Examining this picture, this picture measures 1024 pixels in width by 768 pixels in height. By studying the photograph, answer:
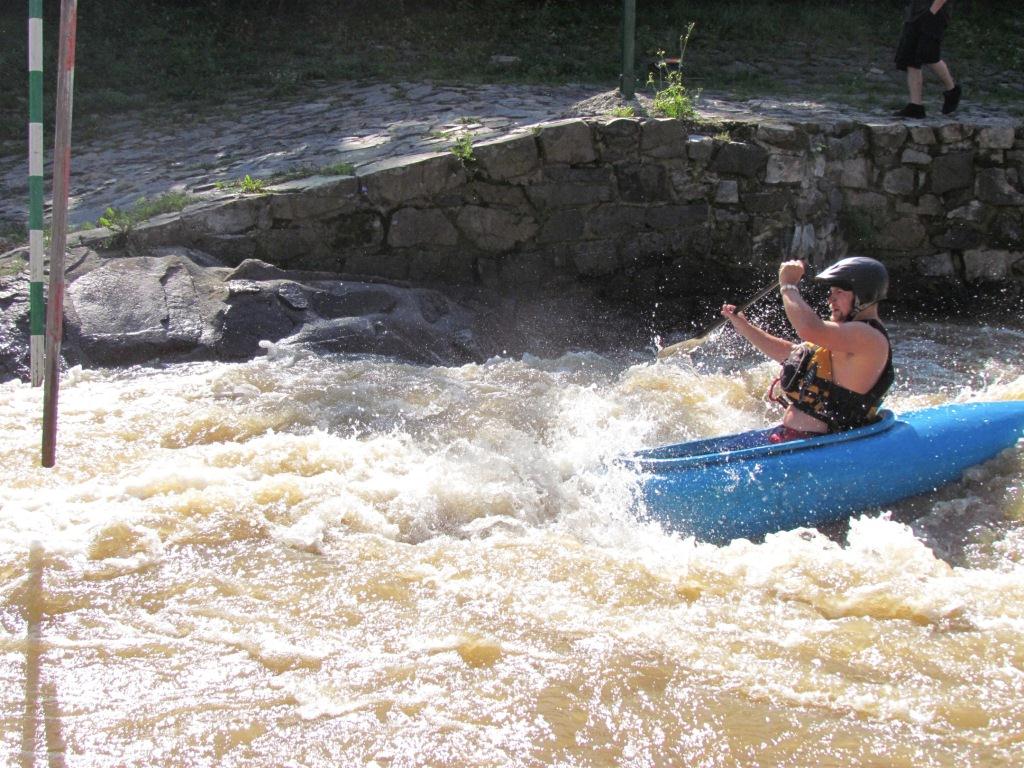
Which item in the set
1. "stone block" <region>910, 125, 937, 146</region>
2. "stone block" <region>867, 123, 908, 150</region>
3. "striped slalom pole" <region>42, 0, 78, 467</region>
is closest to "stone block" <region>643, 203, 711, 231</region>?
"stone block" <region>867, 123, 908, 150</region>

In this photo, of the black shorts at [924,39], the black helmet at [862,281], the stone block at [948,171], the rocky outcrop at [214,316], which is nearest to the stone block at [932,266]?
the stone block at [948,171]

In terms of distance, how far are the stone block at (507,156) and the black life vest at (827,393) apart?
3328mm

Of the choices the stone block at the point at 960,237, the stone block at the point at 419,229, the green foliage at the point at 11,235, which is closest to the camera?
the green foliage at the point at 11,235

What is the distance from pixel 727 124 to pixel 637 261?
1.23 m

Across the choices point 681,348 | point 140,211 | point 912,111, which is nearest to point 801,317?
point 681,348

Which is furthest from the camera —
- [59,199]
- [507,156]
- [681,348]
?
[507,156]

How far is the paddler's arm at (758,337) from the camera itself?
4.67 m

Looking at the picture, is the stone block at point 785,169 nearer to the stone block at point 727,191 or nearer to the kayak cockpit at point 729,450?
the stone block at point 727,191

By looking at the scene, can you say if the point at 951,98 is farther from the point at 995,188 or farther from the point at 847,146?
the point at 847,146

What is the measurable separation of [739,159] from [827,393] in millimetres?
3694

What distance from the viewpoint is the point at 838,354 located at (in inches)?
176

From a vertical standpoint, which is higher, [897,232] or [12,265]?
[897,232]

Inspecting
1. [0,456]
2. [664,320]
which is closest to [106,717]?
[0,456]

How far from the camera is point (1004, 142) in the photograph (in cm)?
848
